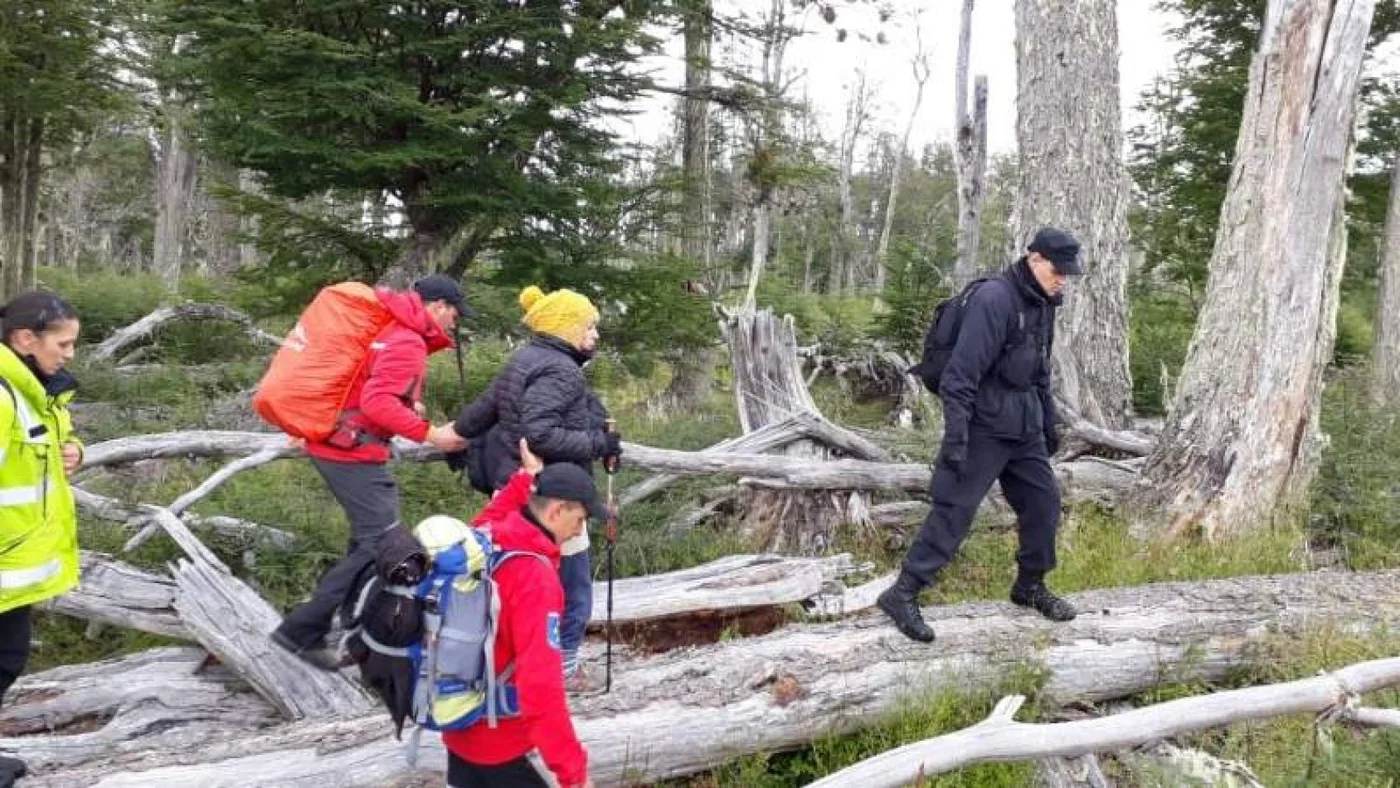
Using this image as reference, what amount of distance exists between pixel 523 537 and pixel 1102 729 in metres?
2.29

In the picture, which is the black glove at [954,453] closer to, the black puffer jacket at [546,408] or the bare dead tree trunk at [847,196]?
the black puffer jacket at [546,408]

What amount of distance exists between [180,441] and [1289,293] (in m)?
7.71

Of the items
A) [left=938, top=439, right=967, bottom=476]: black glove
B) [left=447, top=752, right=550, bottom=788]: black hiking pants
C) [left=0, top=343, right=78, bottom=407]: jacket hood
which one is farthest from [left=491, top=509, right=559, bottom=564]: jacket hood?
[left=938, top=439, right=967, bottom=476]: black glove

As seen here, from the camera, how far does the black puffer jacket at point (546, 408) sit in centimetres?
426

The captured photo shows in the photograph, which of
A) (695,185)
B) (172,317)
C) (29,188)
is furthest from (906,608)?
(29,188)

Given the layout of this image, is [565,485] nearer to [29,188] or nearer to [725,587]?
[725,587]

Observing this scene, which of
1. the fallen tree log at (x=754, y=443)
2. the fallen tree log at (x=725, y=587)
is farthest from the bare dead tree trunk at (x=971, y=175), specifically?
the fallen tree log at (x=725, y=587)

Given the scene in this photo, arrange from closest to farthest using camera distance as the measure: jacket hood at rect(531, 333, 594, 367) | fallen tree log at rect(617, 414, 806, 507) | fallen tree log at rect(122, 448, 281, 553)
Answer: jacket hood at rect(531, 333, 594, 367) < fallen tree log at rect(122, 448, 281, 553) < fallen tree log at rect(617, 414, 806, 507)

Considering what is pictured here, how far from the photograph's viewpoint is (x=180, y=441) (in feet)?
19.8

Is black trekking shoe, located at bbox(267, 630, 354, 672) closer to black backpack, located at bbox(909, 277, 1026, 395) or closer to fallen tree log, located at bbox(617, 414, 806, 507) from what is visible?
fallen tree log, located at bbox(617, 414, 806, 507)

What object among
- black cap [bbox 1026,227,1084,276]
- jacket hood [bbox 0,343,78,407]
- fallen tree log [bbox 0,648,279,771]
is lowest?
fallen tree log [bbox 0,648,279,771]

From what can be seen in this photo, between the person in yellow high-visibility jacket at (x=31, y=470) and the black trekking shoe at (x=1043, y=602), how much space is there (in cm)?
462

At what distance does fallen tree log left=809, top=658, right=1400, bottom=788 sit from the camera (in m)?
3.31

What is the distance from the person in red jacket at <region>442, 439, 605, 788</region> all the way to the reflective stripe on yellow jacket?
1.97 meters
